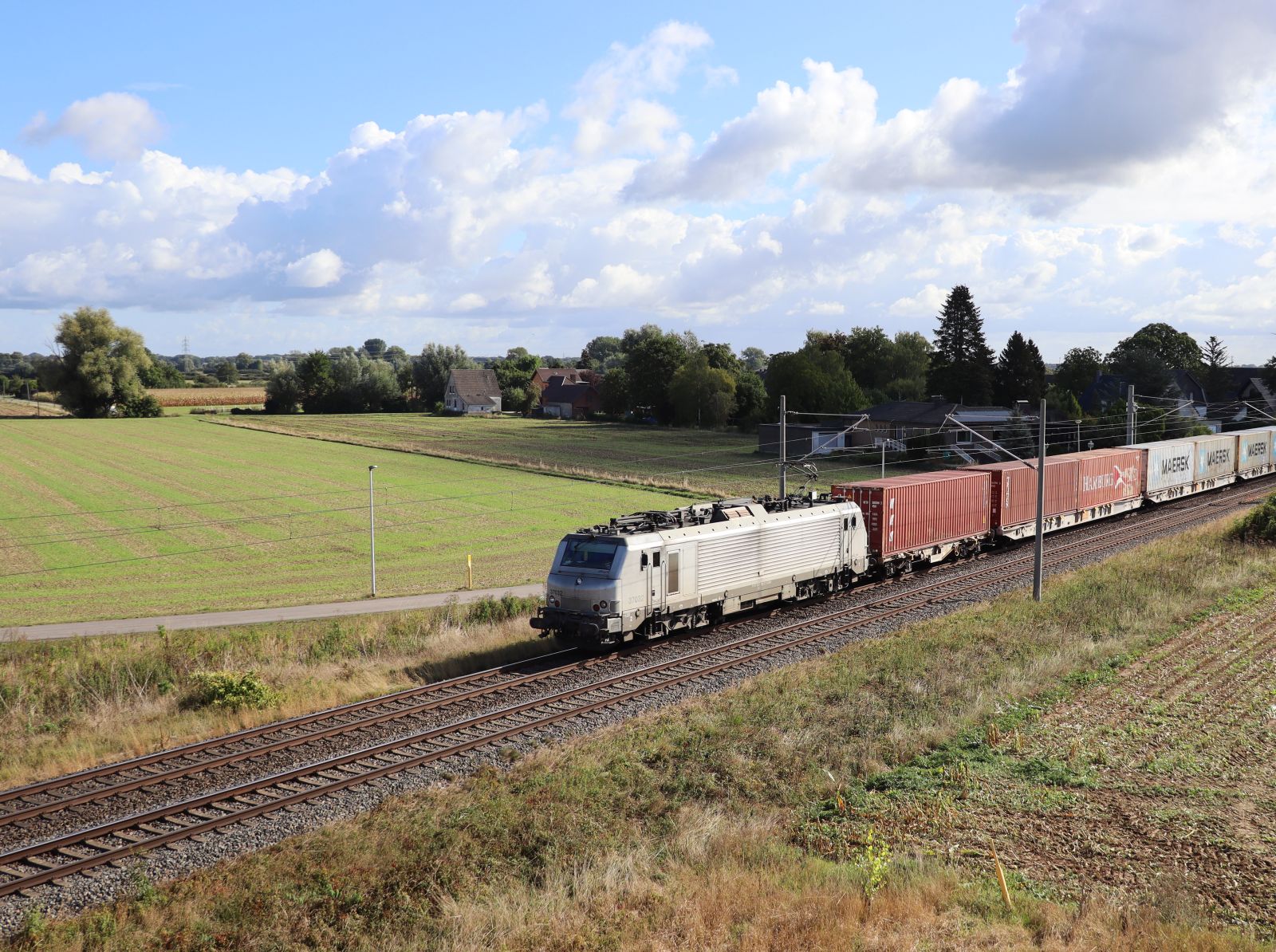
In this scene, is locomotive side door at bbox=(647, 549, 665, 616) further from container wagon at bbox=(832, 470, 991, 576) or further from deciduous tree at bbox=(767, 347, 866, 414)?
deciduous tree at bbox=(767, 347, 866, 414)

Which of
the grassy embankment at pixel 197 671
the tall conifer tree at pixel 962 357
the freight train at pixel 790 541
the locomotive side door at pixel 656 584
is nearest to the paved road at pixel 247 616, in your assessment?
the grassy embankment at pixel 197 671

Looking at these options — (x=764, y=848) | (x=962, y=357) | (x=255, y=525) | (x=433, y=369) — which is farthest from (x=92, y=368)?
(x=764, y=848)

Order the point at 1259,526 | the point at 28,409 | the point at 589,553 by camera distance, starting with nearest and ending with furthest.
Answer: the point at 589,553 < the point at 1259,526 < the point at 28,409

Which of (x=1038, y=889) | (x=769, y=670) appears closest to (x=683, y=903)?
(x=1038, y=889)

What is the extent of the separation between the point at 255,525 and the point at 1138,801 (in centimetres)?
4448

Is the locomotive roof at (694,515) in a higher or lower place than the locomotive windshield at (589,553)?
higher

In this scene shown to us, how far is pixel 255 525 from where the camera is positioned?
50125 mm

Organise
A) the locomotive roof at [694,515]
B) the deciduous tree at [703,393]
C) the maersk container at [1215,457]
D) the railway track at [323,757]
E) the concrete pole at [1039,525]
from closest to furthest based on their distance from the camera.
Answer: the railway track at [323,757]
the locomotive roof at [694,515]
the concrete pole at [1039,525]
the maersk container at [1215,457]
the deciduous tree at [703,393]

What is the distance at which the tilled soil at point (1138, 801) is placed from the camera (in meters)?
12.8

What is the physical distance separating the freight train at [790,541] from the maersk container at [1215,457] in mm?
10688

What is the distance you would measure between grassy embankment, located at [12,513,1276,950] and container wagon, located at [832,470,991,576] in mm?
10789

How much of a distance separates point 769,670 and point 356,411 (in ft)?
441

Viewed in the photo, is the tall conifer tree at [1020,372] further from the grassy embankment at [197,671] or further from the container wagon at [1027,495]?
the grassy embankment at [197,671]

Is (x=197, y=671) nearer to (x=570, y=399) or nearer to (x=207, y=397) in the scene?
(x=570, y=399)
